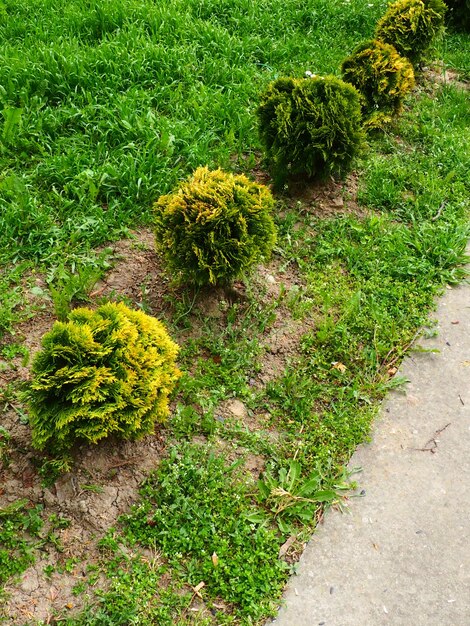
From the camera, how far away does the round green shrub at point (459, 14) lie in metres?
8.07

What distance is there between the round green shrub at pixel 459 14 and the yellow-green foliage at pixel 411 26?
1.81m

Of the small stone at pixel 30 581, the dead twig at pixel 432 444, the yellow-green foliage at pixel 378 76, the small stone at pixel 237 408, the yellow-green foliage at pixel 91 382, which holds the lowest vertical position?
the small stone at pixel 30 581

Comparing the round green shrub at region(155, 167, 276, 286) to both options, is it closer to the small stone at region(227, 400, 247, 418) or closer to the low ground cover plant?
the small stone at region(227, 400, 247, 418)

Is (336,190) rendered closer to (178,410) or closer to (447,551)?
(178,410)

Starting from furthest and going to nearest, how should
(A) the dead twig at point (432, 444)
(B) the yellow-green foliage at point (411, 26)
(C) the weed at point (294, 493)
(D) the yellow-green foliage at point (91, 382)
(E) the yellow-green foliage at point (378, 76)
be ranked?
1. (B) the yellow-green foliage at point (411, 26)
2. (E) the yellow-green foliage at point (378, 76)
3. (A) the dead twig at point (432, 444)
4. (C) the weed at point (294, 493)
5. (D) the yellow-green foliage at point (91, 382)

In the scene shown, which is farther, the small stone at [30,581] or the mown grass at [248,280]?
the mown grass at [248,280]

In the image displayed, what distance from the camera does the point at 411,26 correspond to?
6.19 meters

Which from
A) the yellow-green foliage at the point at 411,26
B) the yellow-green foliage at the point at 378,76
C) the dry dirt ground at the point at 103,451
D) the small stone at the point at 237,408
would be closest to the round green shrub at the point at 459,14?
the yellow-green foliage at the point at 411,26

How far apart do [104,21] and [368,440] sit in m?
4.75

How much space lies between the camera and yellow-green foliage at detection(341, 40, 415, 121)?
5.54 m

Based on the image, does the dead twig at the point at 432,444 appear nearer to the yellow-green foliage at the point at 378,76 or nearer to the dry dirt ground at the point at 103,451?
the dry dirt ground at the point at 103,451

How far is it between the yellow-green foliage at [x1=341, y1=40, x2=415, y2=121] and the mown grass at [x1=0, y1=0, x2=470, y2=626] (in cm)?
34

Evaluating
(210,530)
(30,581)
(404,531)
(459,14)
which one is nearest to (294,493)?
(210,530)

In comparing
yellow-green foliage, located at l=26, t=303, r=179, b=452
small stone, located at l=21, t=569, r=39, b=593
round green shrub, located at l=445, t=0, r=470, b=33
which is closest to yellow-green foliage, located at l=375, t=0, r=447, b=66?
round green shrub, located at l=445, t=0, r=470, b=33
